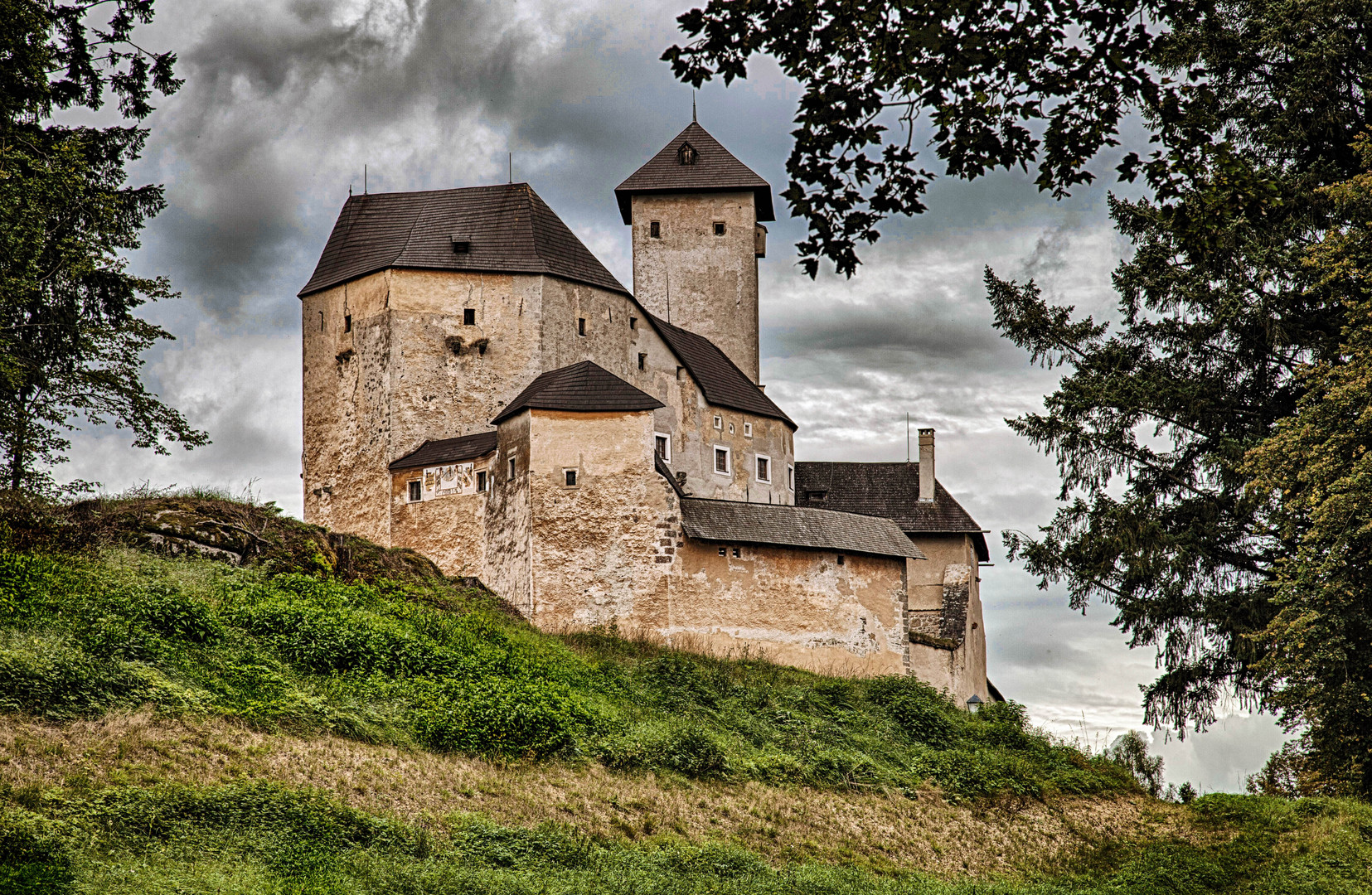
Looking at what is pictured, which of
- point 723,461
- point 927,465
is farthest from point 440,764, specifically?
point 927,465

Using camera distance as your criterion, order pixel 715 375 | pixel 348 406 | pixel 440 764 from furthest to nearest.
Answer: pixel 715 375 < pixel 348 406 < pixel 440 764

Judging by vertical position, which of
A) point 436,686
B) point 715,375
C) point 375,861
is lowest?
point 375,861

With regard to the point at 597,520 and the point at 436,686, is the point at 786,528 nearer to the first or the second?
the point at 597,520

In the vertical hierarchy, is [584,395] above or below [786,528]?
above

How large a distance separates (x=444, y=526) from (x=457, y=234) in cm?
1055

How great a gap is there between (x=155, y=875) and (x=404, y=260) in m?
29.0

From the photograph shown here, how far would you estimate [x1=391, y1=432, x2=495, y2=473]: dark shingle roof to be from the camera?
106ft

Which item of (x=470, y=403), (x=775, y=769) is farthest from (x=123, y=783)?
(x=470, y=403)

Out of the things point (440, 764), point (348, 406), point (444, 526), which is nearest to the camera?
point (440, 764)

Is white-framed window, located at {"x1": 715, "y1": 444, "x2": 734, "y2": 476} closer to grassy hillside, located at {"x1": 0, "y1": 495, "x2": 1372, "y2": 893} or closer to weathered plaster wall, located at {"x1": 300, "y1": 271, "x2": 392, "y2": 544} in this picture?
weathered plaster wall, located at {"x1": 300, "y1": 271, "x2": 392, "y2": 544}

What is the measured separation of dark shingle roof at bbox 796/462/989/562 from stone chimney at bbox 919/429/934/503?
9.1 inches

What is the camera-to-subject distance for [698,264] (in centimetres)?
4784

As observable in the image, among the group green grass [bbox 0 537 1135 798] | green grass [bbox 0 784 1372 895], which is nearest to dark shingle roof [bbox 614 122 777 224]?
green grass [bbox 0 537 1135 798]

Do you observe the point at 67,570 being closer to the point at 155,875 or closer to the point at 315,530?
the point at 315,530
